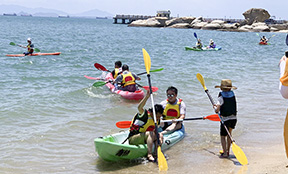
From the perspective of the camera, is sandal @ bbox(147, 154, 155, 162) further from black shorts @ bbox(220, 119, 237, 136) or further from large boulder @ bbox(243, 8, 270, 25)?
large boulder @ bbox(243, 8, 270, 25)

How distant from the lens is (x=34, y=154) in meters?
6.54

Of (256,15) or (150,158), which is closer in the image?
(150,158)

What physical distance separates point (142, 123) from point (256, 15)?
88.2 meters

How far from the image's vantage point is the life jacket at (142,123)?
6227mm

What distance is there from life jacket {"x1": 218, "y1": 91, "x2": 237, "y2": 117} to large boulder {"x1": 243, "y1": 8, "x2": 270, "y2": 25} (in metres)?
87.1

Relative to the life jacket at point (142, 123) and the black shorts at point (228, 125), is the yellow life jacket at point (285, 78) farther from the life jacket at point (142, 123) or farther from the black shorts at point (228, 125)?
the life jacket at point (142, 123)

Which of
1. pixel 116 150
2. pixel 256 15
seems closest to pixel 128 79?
pixel 116 150

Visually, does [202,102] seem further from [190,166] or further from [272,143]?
[190,166]

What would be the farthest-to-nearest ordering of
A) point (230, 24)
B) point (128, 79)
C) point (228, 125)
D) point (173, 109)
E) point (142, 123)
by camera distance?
point (230, 24) → point (128, 79) → point (173, 109) → point (142, 123) → point (228, 125)

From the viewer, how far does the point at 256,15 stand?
8825 centimetres

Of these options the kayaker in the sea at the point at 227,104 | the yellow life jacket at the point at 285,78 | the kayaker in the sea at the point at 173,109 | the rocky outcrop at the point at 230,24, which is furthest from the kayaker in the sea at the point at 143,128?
the rocky outcrop at the point at 230,24

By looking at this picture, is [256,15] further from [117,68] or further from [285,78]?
[285,78]

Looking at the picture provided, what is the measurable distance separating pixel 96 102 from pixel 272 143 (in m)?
5.63

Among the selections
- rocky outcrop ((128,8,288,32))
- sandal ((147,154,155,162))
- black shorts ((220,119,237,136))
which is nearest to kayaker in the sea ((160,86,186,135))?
sandal ((147,154,155,162))
